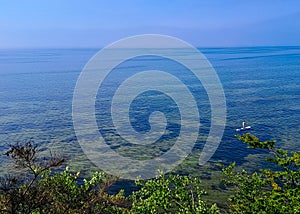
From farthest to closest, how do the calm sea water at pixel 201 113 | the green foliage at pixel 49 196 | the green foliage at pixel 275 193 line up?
the calm sea water at pixel 201 113, the green foliage at pixel 275 193, the green foliage at pixel 49 196

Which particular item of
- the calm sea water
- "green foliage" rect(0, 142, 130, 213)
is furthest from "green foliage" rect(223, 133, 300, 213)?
the calm sea water

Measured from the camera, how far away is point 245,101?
351ft

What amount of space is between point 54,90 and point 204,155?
284ft

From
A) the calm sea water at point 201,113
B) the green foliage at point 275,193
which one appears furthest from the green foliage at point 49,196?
the calm sea water at point 201,113

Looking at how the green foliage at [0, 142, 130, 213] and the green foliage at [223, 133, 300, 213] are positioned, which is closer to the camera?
the green foliage at [0, 142, 130, 213]

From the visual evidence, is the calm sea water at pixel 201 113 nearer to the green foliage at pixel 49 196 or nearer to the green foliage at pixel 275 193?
the green foliage at pixel 275 193

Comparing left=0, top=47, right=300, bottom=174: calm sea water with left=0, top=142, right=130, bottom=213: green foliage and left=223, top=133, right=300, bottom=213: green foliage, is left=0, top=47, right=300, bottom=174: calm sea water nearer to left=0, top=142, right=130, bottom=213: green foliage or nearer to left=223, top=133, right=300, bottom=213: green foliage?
left=223, top=133, right=300, bottom=213: green foliage

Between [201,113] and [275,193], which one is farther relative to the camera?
[201,113]

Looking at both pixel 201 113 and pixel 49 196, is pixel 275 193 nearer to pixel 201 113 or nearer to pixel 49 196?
pixel 49 196

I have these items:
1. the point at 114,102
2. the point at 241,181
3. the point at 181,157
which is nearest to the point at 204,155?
the point at 181,157

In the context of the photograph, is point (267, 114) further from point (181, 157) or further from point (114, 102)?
point (114, 102)

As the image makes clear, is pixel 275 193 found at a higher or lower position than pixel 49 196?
lower

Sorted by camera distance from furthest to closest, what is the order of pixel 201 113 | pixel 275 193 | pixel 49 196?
pixel 201 113 → pixel 275 193 → pixel 49 196

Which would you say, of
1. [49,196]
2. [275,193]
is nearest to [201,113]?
[275,193]
